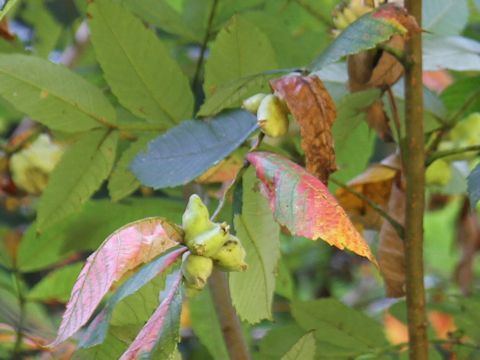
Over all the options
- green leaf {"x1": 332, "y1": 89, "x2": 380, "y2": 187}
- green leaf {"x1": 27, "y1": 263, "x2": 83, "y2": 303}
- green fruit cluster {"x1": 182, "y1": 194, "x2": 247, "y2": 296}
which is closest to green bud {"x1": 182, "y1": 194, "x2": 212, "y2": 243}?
green fruit cluster {"x1": 182, "y1": 194, "x2": 247, "y2": 296}

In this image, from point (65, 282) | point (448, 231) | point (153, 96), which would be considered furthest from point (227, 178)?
point (448, 231)

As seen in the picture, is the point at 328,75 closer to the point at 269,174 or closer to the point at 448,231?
the point at 269,174

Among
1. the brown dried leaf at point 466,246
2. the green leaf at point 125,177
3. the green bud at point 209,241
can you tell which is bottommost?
the brown dried leaf at point 466,246

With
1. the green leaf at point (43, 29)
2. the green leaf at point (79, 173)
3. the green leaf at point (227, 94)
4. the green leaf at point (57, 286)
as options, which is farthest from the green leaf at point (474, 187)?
the green leaf at point (43, 29)

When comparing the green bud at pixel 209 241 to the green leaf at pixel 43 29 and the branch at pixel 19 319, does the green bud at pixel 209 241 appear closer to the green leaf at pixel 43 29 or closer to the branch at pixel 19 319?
the branch at pixel 19 319

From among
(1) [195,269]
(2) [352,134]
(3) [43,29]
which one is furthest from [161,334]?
(3) [43,29]

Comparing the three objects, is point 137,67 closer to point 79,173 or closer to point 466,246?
point 79,173
